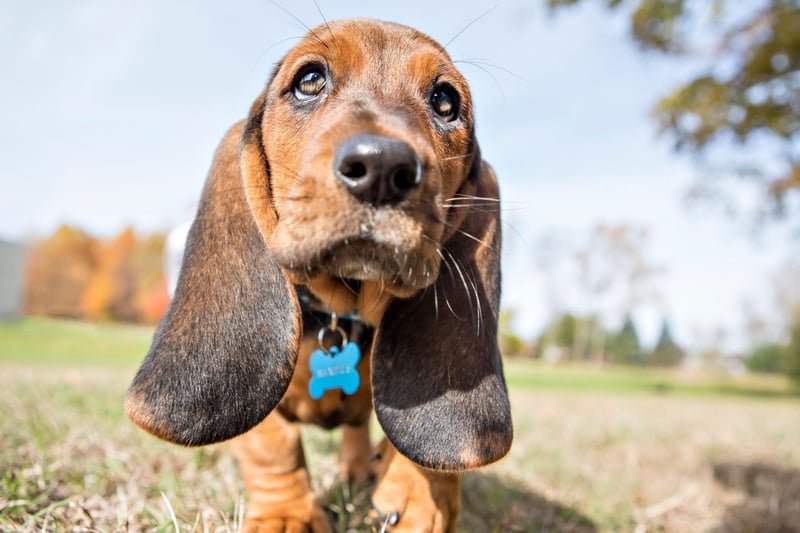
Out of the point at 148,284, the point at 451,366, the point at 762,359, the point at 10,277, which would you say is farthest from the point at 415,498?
the point at 762,359

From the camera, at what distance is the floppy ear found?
1937 mm

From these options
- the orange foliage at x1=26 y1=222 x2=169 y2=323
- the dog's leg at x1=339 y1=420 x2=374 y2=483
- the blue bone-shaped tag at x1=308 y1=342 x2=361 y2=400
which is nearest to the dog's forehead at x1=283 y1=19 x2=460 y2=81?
the blue bone-shaped tag at x1=308 y1=342 x2=361 y2=400

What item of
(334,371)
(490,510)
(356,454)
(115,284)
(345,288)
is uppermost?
(115,284)

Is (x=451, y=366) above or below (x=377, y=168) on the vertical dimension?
below

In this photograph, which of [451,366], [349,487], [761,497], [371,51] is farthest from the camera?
[761,497]

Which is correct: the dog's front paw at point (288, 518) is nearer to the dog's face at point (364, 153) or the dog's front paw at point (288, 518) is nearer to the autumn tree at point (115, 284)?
the dog's face at point (364, 153)

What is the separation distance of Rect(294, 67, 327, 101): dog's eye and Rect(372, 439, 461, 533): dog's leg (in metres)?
1.36

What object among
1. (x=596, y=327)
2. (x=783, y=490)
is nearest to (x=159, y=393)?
(x=783, y=490)

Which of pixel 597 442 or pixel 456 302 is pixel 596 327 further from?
pixel 456 302

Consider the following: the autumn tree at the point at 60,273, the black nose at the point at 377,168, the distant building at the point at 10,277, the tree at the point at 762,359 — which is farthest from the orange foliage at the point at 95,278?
the black nose at the point at 377,168

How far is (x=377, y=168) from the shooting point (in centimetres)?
158

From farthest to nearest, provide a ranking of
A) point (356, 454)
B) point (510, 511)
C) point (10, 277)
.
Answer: point (10, 277)
point (356, 454)
point (510, 511)

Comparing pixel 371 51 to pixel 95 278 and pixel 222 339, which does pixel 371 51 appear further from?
pixel 95 278

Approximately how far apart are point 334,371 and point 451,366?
47cm
